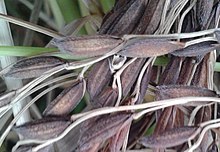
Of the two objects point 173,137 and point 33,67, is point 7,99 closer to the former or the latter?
point 33,67

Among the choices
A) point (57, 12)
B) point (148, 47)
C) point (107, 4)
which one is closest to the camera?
point (148, 47)

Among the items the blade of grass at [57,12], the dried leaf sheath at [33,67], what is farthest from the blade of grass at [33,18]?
the dried leaf sheath at [33,67]

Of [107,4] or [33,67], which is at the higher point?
[107,4]

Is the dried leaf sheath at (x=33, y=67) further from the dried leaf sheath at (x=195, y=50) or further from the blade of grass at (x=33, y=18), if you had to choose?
the blade of grass at (x=33, y=18)

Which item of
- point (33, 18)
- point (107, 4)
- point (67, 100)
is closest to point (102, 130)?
point (67, 100)

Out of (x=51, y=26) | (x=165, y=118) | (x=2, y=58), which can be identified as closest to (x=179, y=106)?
(x=165, y=118)

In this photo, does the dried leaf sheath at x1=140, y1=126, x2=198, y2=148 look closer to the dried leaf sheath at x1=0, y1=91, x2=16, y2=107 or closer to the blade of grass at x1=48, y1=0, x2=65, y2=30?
Answer: the dried leaf sheath at x1=0, y1=91, x2=16, y2=107

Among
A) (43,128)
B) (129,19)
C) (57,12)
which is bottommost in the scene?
(43,128)

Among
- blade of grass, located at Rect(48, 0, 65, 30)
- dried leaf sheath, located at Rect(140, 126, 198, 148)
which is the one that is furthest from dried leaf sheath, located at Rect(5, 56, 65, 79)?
blade of grass, located at Rect(48, 0, 65, 30)
